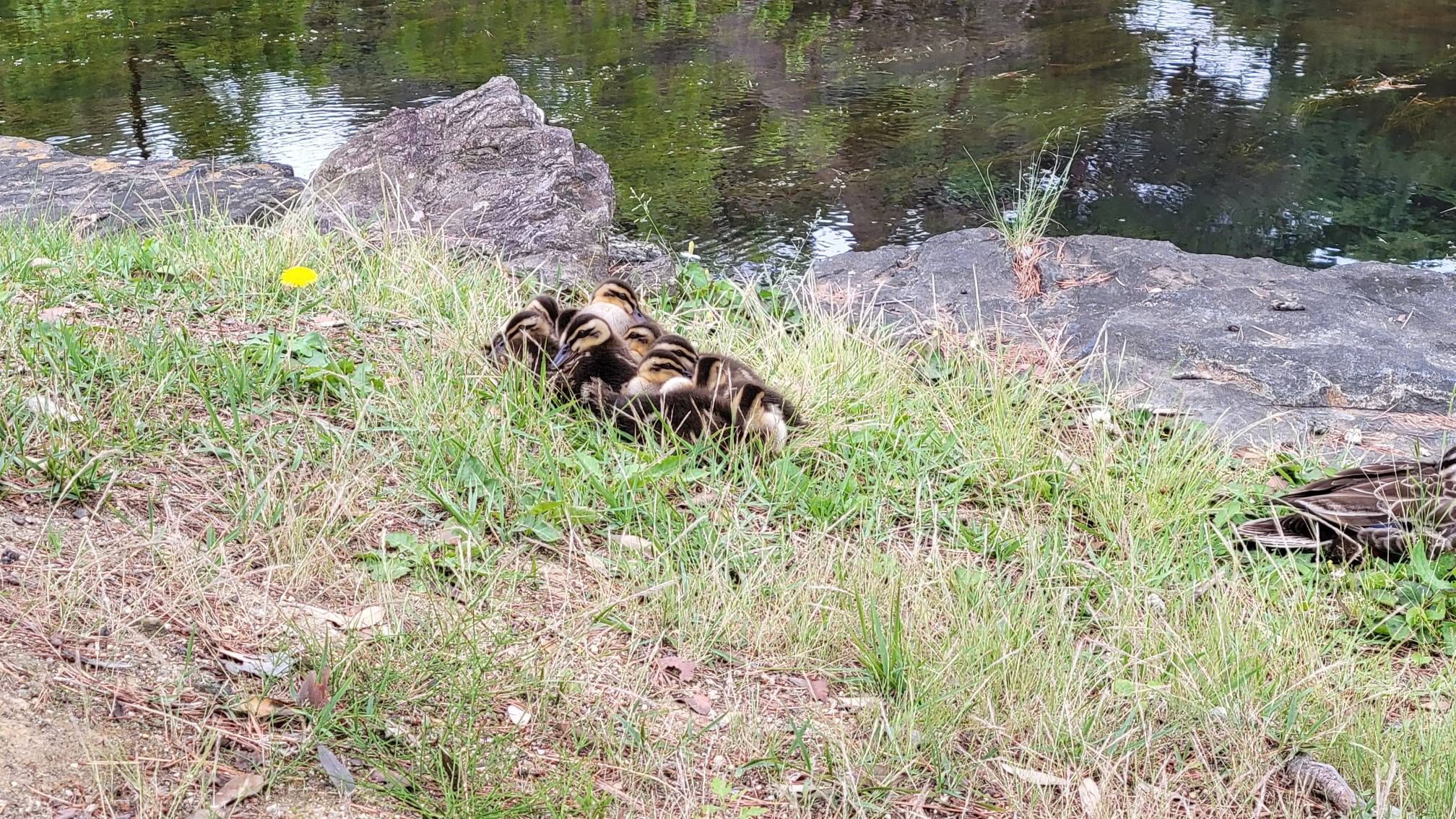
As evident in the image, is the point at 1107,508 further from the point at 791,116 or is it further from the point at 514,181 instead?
the point at 791,116

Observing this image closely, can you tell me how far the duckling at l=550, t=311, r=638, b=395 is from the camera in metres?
4.18

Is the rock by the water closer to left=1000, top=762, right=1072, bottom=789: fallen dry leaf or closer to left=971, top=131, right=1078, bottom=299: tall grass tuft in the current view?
left=971, top=131, right=1078, bottom=299: tall grass tuft

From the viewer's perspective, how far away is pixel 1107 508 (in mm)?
4043

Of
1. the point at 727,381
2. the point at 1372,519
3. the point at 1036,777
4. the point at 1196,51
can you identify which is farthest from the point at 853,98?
the point at 1036,777

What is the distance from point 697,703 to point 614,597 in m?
0.43

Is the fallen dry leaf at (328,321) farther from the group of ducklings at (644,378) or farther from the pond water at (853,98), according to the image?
the pond water at (853,98)

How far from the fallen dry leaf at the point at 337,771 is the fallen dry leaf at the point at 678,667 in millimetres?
826

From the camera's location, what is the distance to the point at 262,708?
2.39 metres

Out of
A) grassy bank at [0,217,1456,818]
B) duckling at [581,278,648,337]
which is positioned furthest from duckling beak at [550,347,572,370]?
duckling at [581,278,648,337]

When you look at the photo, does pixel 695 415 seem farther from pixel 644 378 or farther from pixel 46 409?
pixel 46 409

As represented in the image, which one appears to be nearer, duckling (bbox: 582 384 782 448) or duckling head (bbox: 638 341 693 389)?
duckling (bbox: 582 384 782 448)

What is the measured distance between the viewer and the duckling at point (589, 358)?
4176 mm

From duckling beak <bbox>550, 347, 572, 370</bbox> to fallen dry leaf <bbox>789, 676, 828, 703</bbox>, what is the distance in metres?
1.64

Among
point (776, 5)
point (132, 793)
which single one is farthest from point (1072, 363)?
point (776, 5)
